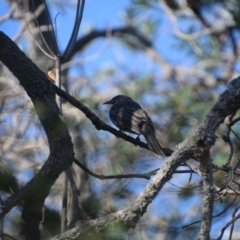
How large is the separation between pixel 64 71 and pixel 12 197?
4.69 metres

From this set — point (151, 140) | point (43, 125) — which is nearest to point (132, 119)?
point (151, 140)

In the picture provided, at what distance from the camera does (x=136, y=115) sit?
4.50 metres

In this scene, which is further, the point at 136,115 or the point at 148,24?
the point at 148,24

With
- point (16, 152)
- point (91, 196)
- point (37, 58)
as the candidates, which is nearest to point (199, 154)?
point (91, 196)

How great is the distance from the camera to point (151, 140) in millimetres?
3754

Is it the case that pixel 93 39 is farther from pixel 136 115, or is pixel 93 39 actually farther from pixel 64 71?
pixel 136 115

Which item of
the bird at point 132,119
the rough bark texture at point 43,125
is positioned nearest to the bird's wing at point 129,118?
the bird at point 132,119

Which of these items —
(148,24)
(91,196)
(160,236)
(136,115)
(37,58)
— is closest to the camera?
(91,196)

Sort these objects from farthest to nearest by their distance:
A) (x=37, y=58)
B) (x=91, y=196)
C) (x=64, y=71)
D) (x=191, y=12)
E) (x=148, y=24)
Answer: (x=148, y=24) < (x=64, y=71) < (x=191, y=12) < (x=37, y=58) < (x=91, y=196)

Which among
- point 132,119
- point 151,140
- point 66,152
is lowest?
point 66,152

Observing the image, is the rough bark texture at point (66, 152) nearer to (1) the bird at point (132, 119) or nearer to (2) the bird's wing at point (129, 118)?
(1) the bird at point (132, 119)

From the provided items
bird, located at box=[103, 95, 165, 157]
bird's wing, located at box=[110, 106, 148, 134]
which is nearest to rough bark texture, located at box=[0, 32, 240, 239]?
bird, located at box=[103, 95, 165, 157]

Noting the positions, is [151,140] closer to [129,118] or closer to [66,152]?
[129,118]

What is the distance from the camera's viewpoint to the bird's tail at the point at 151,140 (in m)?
3.32
